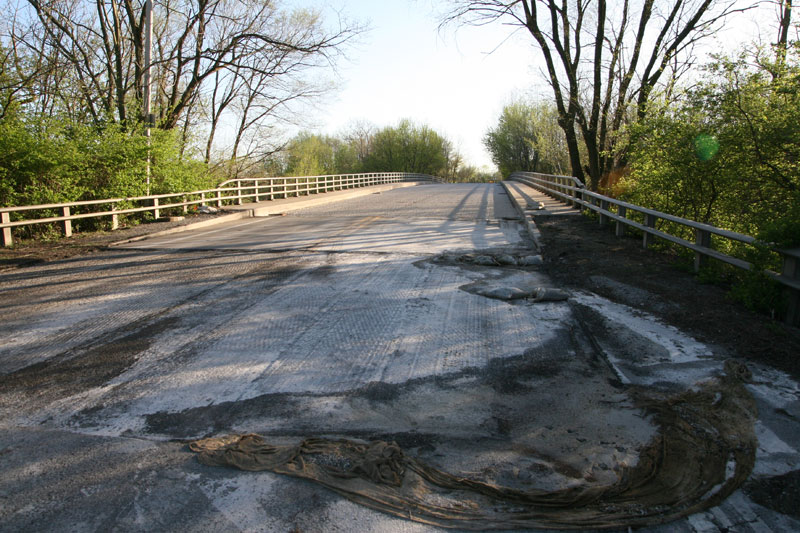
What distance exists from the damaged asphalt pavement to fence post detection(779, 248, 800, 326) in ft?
3.72

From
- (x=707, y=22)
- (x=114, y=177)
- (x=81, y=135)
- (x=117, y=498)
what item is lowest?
(x=117, y=498)

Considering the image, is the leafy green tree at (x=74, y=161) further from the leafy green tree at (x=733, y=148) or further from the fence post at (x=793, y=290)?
the fence post at (x=793, y=290)

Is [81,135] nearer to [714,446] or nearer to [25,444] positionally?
[25,444]

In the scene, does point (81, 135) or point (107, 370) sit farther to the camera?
point (81, 135)

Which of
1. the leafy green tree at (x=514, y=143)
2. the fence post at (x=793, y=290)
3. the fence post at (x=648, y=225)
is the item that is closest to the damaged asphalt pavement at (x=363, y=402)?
the fence post at (x=793, y=290)

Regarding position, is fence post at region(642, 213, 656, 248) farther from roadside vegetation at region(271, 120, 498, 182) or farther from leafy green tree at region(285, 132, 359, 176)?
roadside vegetation at region(271, 120, 498, 182)

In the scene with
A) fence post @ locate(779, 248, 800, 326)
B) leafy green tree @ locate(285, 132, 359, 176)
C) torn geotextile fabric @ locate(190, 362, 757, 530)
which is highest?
leafy green tree @ locate(285, 132, 359, 176)

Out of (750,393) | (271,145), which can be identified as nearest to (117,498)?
(750,393)

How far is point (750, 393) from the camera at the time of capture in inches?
159

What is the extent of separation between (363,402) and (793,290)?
4.49 meters

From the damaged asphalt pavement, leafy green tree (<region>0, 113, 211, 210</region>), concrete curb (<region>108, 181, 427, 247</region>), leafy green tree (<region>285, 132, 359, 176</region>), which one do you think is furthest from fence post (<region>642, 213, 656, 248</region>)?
leafy green tree (<region>285, 132, 359, 176</region>)

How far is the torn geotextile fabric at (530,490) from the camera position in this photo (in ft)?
9.02

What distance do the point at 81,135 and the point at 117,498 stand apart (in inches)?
601

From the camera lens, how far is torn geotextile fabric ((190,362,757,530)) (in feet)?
9.02
